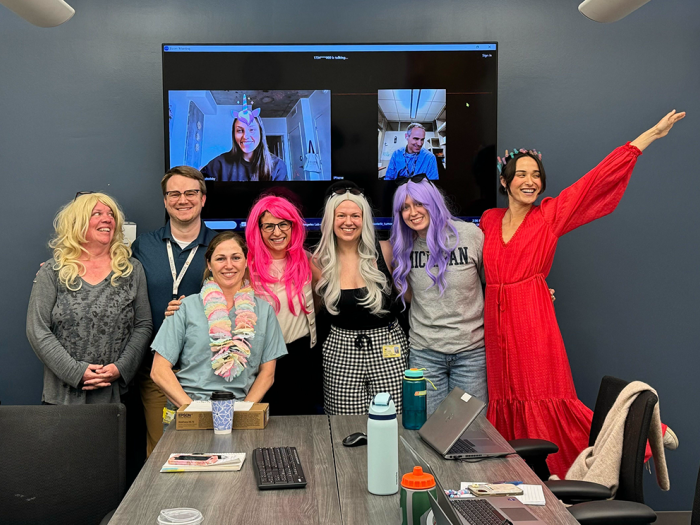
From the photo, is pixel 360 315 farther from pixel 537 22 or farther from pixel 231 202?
pixel 537 22

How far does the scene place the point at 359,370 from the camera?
311cm

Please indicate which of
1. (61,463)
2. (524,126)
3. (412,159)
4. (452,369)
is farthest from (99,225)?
(524,126)

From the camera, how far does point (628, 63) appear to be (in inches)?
156

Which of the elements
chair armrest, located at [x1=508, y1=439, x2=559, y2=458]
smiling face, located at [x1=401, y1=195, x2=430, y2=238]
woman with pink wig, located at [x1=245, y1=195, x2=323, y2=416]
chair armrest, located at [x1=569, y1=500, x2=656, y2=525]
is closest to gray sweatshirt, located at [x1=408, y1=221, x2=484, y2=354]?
smiling face, located at [x1=401, y1=195, x2=430, y2=238]

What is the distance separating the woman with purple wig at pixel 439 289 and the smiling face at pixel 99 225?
142 centimetres

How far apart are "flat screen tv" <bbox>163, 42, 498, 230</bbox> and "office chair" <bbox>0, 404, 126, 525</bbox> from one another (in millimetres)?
1558

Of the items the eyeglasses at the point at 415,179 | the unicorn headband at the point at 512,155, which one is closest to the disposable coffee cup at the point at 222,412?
the eyeglasses at the point at 415,179

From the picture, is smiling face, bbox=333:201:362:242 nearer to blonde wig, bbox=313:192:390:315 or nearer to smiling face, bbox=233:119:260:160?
blonde wig, bbox=313:192:390:315

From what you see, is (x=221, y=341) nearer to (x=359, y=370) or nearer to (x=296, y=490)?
(x=359, y=370)

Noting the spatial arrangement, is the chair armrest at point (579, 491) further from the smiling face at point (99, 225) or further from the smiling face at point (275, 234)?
the smiling face at point (99, 225)

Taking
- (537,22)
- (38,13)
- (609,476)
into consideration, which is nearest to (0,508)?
(38,13)

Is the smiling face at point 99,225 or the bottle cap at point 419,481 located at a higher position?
the smiling face at point 99,225

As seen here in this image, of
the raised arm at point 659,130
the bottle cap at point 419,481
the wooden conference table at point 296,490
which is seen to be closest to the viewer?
the bottle cap at point 419,481

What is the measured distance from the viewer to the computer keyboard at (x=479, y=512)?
160 centimetres
